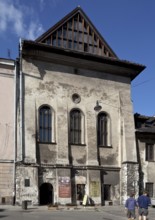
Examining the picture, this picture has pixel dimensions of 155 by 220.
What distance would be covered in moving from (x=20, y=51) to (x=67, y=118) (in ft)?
20.3

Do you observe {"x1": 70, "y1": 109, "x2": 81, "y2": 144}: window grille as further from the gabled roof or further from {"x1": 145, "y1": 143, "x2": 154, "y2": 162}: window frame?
{"x1": 145, "y1": 143, "x2": 154, "y2": 162}: window frame

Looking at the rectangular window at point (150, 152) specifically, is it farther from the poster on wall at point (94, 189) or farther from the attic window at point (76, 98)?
the attic window at point (76, 98)

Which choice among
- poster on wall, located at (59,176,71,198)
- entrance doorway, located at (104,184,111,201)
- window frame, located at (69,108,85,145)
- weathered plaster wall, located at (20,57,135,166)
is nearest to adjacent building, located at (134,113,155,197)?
weathered plaster wall, located at (20,57,135,166)

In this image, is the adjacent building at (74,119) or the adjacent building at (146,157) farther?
the adjacent building at (146,157)

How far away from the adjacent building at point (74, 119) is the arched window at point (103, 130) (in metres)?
0.02

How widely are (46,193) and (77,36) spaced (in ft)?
42.5

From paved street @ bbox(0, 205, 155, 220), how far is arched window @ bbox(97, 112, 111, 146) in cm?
534

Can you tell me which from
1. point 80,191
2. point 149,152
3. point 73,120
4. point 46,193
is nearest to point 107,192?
point 80,191

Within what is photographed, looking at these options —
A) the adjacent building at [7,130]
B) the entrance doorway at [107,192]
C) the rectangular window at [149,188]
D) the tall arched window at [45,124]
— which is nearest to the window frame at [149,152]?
the rectangular window at [149,188]

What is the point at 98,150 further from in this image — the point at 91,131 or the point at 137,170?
the point at 137,170

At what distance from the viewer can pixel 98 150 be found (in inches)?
1200

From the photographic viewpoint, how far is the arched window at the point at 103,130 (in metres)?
31.0

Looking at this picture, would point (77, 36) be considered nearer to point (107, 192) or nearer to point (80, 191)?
point (80, 191)

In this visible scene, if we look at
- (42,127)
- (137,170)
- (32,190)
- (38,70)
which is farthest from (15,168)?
(137,170)
